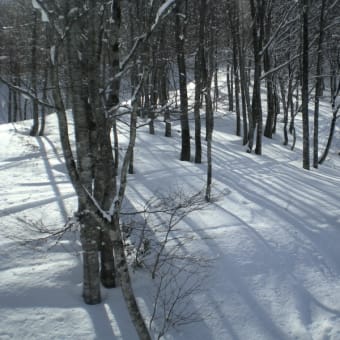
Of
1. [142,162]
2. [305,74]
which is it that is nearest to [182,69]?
[142,162]

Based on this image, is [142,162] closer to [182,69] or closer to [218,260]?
[182,69]

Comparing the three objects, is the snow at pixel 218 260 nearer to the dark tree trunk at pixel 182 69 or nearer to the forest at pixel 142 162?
the forest at pixel 142 162

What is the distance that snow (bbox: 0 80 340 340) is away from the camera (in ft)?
17.1

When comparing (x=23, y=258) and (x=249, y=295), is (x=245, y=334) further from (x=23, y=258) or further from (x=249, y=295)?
(x=23, y=258)

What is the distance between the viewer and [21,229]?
278 inches

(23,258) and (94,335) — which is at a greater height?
(23,258)

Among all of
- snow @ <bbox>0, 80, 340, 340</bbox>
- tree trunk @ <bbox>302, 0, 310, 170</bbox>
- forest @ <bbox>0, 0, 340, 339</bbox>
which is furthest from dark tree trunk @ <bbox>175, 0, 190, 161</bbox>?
tree trunk @ <bbox>302, 0, 310, 170</bbox>

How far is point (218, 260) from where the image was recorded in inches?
262

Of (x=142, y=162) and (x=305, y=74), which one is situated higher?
(x=305, y=74)

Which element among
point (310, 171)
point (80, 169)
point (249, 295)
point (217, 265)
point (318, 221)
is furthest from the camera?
point (310, 171)

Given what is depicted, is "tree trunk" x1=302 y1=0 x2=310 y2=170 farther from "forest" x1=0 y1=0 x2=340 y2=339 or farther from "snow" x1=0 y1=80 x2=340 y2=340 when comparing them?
"snow" x1=0 y1=80 x2=340 y2=340

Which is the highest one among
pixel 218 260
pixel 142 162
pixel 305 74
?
pixel 305 74

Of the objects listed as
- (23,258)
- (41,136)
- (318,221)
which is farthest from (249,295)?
(41,136)

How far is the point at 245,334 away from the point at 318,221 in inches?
155
